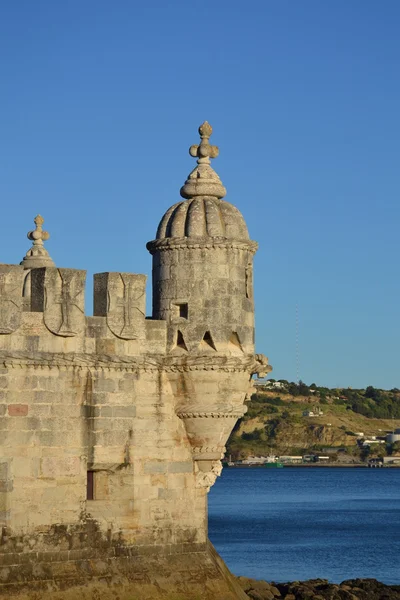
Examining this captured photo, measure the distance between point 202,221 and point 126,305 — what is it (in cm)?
214

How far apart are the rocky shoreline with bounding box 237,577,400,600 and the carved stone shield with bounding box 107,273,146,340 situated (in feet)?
21.6

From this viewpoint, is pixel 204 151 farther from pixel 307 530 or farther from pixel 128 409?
pixel 307 530

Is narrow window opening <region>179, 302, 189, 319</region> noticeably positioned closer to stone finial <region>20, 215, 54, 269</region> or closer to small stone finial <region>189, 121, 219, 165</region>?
small stone finial <region>189, 121, 219, 165</region>

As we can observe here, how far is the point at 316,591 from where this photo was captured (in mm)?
29844

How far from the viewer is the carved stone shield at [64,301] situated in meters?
23.1

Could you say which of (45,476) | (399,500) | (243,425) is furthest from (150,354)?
(243,425)

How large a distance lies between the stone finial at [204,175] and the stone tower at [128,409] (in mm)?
26

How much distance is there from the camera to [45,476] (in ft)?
74.7

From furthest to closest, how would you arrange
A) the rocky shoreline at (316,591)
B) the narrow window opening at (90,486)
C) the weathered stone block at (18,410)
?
the rocky shoreline at (316,591), the narrow window opening at (90,486), the weathered stone block at (18,410)

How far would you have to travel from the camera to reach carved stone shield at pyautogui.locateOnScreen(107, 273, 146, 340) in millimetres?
23906

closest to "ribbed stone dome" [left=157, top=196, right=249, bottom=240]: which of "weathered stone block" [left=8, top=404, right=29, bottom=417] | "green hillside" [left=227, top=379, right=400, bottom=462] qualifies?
"weathered stone block" [left=8, top=404, right=29, bottom=417]

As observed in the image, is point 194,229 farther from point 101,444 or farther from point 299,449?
point 299,449

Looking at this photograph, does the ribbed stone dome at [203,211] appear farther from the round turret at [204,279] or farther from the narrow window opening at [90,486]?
the narrow window opening at [90,486]

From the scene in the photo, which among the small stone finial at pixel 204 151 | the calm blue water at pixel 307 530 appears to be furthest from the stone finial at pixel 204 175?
the calm blue water at pixel 307 530
